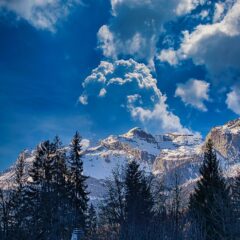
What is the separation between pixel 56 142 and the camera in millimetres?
57438

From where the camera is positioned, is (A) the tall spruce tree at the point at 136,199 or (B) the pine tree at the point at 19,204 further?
(A) the tall spruce tree at the point at 136,199

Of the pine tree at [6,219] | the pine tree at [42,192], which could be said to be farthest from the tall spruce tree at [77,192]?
the pine tree at [6,219]

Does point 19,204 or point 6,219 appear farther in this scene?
point 19,204

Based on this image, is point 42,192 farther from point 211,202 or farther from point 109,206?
point 211,202

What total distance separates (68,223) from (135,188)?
11412 mm

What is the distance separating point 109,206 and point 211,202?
1678 cm

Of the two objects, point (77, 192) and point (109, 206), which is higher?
point (77, 192)

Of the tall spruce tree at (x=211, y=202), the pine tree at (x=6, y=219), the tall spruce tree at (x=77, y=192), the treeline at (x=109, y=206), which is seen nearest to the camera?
the tall spruce tree at (x=211, y=202)

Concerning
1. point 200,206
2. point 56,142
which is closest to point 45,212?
point 56,142

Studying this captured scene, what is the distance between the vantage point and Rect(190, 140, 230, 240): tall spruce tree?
4228 cm

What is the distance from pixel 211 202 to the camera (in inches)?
1801

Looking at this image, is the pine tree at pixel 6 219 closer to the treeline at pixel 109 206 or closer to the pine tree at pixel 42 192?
the treeline at pixel 109 206

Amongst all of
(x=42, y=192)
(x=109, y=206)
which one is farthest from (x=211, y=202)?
(x=42, y=192)

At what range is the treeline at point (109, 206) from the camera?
44156 mm
